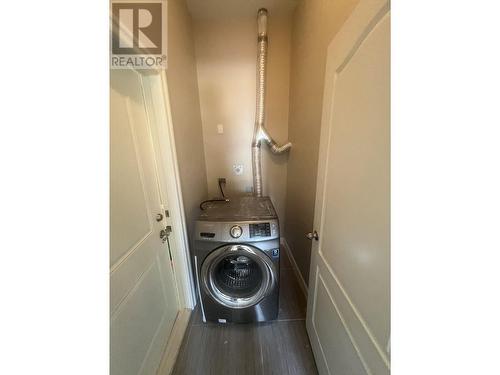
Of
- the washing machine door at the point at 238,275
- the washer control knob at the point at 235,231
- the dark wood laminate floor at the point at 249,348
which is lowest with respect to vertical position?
the dark wood laminate floor at the point at 249,348

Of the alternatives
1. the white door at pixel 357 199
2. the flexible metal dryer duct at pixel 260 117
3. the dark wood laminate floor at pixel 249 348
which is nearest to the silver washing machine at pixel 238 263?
the dark wood laminate floor at pixel 249 348

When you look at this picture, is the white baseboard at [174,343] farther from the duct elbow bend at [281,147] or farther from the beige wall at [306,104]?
the duct elbow bend at [281,147]

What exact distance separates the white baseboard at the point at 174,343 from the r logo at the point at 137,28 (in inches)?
75.3

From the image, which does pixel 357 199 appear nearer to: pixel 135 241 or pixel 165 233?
pixel 135 241

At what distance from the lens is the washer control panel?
128 cm

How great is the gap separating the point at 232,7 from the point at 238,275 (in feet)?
8.56

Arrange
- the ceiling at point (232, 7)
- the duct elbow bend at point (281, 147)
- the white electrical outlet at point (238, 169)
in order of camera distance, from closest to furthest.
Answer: the ceiling at point (232, 7), the duct elbow bend at point (281, 147), the white electrical outlet at point (238, 169)

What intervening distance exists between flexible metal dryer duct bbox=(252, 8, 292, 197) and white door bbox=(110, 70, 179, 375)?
118cm

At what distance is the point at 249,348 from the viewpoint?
1.38 metres

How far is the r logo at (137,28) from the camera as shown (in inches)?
36.2

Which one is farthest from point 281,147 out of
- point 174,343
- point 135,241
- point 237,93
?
point 174,343

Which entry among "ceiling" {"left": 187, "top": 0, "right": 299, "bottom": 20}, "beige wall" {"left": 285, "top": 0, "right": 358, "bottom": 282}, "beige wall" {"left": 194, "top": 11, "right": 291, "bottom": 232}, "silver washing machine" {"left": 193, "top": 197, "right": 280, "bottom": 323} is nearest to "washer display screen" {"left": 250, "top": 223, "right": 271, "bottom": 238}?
"silver washing machine" {"left": 193, "top": 197, "right": 280, "bottom": 323}

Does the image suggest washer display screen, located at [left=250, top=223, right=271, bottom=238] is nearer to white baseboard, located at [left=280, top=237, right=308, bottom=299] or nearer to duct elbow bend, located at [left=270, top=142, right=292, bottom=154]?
white baseboard, located at [left=280, top=237, right=308, bottom=299]
